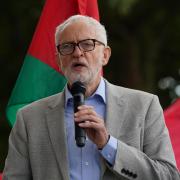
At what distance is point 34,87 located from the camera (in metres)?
6.45

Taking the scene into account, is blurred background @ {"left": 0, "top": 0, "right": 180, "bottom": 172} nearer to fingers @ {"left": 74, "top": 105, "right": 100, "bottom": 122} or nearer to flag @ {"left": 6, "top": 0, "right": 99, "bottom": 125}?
flag @ {"left": 6, "top": 0, "right": 99, "bottom": 125}

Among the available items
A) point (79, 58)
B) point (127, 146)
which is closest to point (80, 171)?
point (127, 146)

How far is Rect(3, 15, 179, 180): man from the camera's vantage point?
4523 millimetres

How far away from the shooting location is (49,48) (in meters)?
6.53

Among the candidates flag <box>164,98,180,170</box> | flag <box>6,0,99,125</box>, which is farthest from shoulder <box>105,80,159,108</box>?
flag <box>6,0,99,125</box>

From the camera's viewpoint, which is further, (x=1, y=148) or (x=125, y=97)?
(x=1, y=148)

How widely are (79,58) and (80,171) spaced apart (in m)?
0.61

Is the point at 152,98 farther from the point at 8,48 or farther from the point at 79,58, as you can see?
the point at 8,48

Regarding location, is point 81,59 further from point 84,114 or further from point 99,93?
point 84,114

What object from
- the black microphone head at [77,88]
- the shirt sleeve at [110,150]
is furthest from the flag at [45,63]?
the shirt sleeve at [110,150]

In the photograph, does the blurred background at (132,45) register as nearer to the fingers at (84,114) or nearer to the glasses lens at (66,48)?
the glasses lens at (66,48)

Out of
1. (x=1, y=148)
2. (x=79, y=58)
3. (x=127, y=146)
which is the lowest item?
(x=1, y=148)

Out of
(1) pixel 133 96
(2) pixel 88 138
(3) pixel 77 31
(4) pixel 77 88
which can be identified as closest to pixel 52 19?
(3) pixel 77 31

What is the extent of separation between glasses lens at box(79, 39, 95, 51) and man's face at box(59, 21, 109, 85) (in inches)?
0.7
